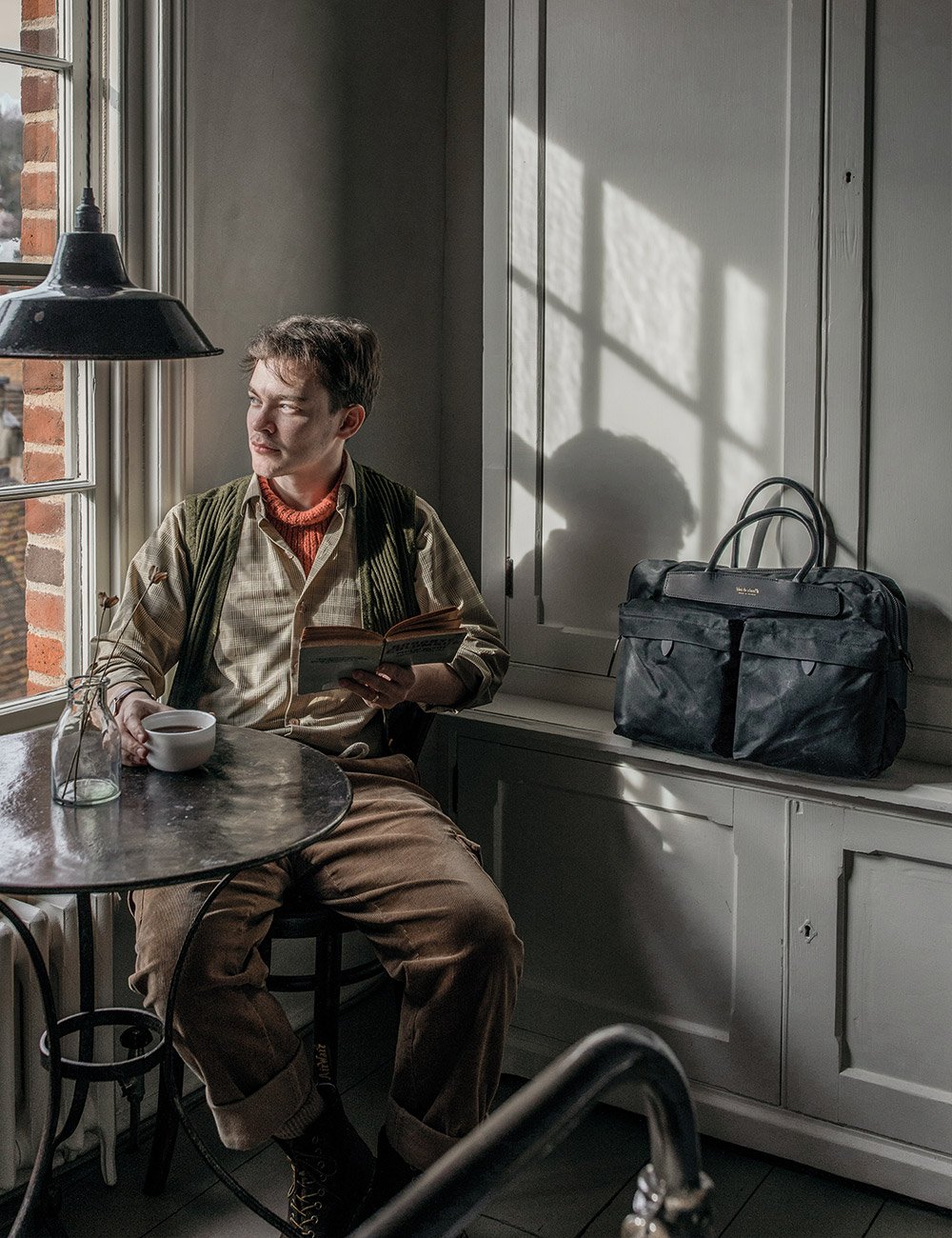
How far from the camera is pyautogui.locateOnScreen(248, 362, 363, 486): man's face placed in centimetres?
249

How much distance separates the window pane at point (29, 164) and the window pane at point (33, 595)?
1.61 feet

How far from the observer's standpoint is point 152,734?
208cm

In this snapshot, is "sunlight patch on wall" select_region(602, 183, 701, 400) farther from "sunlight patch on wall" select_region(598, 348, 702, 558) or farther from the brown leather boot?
the brown leather boot

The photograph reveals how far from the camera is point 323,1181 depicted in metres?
2.12

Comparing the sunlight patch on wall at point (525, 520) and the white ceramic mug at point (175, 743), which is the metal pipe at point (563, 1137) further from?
the sunlight patch on wall at point (525, 520)

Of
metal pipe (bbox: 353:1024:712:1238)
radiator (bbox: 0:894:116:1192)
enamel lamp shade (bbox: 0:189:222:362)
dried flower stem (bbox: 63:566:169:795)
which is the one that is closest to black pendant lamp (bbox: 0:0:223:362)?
enamel lamp shade (bbox: 0:189:222:362)

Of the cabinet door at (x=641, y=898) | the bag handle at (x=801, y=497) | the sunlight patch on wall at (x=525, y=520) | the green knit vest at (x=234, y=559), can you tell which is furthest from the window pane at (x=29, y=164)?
the bag handle at (x=801, y=497)

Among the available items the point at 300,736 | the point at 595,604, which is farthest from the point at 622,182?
the point at 300,736

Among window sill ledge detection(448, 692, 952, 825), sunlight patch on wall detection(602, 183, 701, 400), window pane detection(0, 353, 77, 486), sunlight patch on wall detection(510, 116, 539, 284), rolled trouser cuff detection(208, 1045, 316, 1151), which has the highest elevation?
sunlight patch on wall detection(510, 116, 539, 284)

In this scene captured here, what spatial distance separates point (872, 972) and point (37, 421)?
6.34 ft

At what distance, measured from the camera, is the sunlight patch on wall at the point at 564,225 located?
2.78m

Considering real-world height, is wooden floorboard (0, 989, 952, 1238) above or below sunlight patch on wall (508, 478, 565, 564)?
below

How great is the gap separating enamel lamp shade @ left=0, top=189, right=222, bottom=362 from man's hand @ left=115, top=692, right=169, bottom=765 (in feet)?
2.02

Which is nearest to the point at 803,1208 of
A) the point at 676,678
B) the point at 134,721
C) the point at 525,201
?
the point at 676,678
